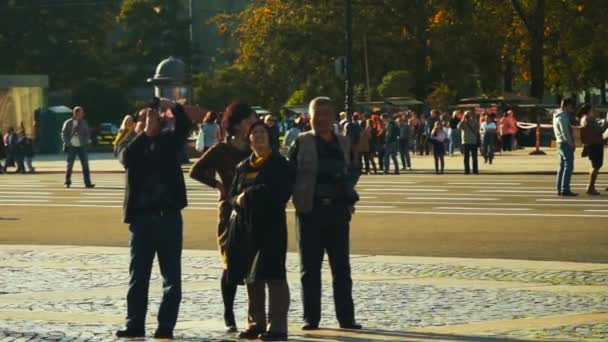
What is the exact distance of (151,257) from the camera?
11.5 m

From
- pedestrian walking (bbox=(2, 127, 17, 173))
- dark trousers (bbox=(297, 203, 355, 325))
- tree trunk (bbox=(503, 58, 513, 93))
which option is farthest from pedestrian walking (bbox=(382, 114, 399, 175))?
tree trunk (bbox=(503, 58, 513, 93))

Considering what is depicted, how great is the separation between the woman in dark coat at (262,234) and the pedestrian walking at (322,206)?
17.0 inches

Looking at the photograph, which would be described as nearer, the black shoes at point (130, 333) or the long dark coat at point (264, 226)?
the long dark coat at point (264, 226)

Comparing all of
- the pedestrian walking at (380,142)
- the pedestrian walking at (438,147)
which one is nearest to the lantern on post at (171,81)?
the pedestrian walking at (380,142)

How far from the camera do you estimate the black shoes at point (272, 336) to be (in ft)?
36.2

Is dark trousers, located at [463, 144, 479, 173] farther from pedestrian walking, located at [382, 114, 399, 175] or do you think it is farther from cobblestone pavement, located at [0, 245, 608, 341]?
cobblestone pavement, located at [0, 245, 608, 341]

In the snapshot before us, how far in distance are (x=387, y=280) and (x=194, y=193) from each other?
16.8 meters

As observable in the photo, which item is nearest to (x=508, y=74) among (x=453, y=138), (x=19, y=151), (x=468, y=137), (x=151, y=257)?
(x=453, y=138)

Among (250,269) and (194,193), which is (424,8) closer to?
(194,193)

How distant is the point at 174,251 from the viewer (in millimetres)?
11477

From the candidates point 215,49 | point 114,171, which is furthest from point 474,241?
point 215,49

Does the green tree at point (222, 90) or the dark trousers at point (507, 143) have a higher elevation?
the green tree at point (222, 90)

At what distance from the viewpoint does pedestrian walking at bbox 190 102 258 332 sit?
38.4 ft

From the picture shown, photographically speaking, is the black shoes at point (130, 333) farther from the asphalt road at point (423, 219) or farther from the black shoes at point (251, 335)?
the asphalt road at point (423, 219)
